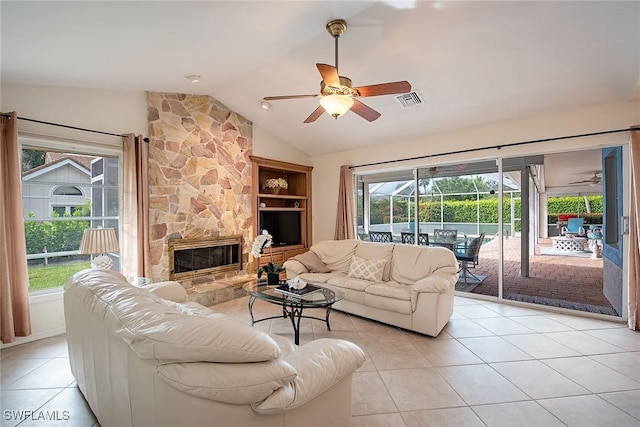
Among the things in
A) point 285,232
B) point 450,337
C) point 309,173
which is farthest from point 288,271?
point 309,173

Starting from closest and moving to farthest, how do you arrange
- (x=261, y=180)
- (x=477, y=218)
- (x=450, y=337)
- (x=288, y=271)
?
(x=450, y=337), (x=288, y=271), (x=477, y=218), (x=261, y=180)

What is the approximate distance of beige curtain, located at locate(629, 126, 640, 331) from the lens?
3342mm

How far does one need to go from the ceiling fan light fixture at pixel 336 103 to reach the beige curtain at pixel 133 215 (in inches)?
109

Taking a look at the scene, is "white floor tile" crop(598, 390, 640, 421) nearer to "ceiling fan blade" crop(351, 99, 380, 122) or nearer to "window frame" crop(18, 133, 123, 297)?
"ceiling fan blade" crop(351, 99, 380, 122)

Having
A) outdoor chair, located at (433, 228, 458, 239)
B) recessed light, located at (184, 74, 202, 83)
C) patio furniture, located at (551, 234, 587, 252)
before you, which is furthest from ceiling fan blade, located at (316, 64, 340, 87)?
patio furniture, located at (551, 234, 587, 252)

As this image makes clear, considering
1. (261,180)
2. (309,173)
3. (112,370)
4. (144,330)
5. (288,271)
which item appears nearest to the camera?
(144,330)

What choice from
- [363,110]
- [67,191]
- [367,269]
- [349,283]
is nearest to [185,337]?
[363,110]

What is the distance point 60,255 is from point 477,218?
593 centimetres

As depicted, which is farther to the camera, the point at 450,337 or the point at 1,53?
→ the point at 450,337

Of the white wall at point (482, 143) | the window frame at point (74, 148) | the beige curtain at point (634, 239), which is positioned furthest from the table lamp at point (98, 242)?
the beige curtain at point (634, 239)

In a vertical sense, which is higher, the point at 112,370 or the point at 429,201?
the point at 429,201

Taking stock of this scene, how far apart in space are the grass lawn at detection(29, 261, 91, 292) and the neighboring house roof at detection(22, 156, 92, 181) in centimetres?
105

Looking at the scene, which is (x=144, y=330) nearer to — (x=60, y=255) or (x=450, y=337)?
(x=450, y=337)

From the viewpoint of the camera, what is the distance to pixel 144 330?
1.24 m
